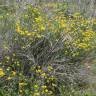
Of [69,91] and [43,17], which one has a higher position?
[43,17]

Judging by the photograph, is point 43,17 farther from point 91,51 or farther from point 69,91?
point 69,91

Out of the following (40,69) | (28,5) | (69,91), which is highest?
(28,5)

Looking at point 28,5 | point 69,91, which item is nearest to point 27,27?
point 28,5

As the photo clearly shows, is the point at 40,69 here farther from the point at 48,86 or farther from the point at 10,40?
the point at 10,40

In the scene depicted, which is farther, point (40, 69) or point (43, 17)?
point (43, 17)

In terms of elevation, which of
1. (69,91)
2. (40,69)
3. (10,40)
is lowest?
(69,91)

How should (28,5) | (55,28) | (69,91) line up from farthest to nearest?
1. (28,5)
2. (55,28)
3. (69,91)

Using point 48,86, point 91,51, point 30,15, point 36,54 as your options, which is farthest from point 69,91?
point 30,15

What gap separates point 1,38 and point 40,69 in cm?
75

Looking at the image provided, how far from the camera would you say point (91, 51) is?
215 inches

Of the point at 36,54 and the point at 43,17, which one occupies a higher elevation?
the point at 43,17

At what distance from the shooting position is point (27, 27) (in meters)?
4.85

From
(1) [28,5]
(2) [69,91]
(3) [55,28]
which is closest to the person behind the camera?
(2) [69,91]

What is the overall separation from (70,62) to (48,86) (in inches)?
24.1
